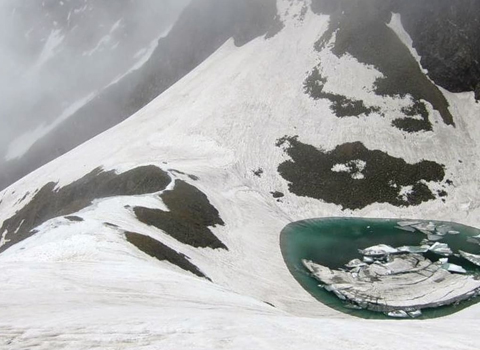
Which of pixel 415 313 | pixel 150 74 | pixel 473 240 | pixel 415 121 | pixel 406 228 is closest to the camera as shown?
pixel 415 313

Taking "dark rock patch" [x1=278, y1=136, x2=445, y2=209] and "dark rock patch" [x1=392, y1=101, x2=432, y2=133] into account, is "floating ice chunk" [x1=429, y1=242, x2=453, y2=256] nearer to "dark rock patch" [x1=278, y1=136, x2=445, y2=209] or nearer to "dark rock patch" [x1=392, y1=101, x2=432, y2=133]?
"dark rock patch" [x1=278, y1=136, x2=445, y2=209]

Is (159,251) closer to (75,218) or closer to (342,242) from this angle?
(75,218)

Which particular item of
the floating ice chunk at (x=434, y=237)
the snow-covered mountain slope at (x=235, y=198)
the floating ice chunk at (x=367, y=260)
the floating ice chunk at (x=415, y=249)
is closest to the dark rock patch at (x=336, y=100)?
the snow-covered mountain slope at (x=235, y=198)

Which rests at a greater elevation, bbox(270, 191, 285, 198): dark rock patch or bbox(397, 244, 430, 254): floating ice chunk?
bbox(270, 191, 285, 198): dark rock patch

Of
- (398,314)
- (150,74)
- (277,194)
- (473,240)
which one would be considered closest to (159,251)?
(398,314)

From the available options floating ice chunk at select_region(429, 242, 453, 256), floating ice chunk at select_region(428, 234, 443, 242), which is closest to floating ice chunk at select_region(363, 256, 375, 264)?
floating ice chunk at select_region(429, 242, 453, 256)

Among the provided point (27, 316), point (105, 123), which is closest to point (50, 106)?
point (105, 123)

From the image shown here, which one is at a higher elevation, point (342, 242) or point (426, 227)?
point (426, 227)

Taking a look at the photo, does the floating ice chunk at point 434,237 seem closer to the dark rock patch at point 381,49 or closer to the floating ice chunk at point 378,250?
the floating ice chunk at point 378,250
